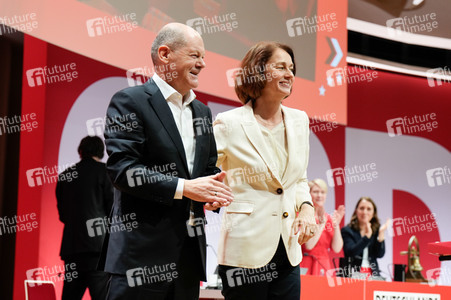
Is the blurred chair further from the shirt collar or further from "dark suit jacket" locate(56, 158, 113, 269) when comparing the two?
the shirt collar

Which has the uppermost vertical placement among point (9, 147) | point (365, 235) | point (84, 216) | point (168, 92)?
point (9, 147)

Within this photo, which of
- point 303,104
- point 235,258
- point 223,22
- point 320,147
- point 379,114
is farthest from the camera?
point 379,114

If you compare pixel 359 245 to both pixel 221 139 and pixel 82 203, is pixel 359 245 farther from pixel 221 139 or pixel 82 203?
pixel 221 139

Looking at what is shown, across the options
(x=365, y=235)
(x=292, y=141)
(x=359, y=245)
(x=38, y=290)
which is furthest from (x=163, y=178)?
(x=365, y=235)

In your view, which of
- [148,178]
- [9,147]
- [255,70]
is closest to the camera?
[148,178]

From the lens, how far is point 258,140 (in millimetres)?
2426

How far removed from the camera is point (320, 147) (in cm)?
902

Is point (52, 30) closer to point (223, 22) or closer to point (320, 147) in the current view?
point (223, 22)

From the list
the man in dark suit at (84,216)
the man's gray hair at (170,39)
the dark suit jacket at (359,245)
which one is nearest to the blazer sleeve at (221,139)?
the man's gray hair at (170,39)

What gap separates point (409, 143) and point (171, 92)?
28.3 feet

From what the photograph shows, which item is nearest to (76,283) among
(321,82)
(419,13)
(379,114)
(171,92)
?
(171,92)

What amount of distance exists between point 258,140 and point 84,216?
9.41 feet

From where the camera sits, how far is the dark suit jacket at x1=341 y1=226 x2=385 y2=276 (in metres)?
6.32

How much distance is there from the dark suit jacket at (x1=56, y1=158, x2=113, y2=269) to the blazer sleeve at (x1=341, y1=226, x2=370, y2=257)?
2.79 meters
